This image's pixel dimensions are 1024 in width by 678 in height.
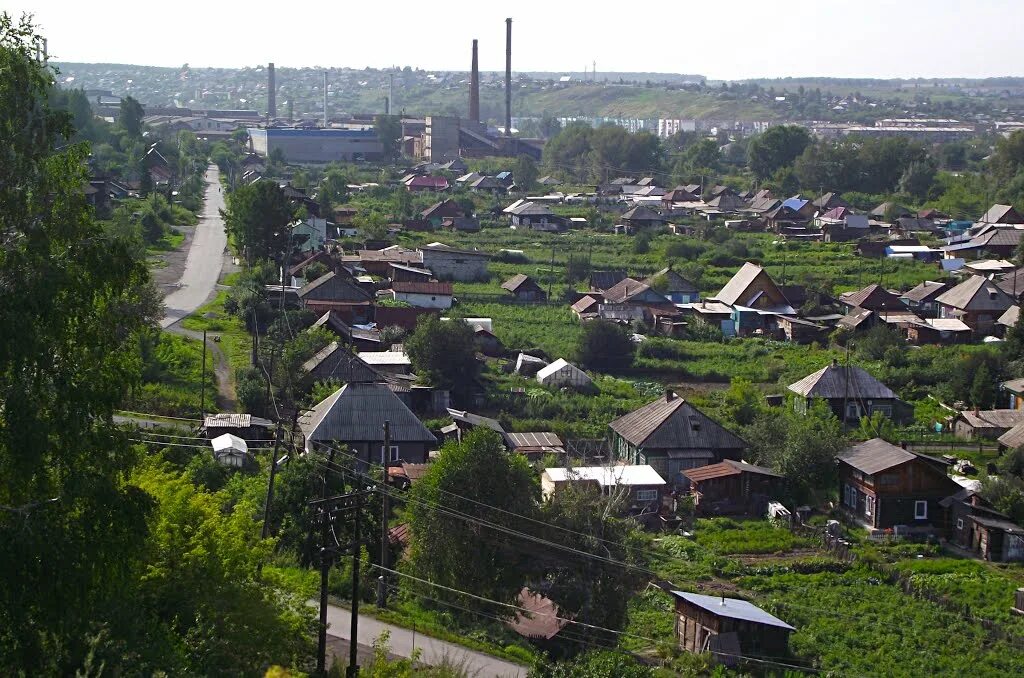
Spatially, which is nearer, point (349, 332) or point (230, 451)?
point (230, 451)

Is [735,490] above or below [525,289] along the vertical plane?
below

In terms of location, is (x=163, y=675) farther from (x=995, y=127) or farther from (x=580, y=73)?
(x=580, y=73)

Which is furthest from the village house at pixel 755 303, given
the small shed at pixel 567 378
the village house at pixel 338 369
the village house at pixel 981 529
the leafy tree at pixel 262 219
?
the village house at pixel 981 529

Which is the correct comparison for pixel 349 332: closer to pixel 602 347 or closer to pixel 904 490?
pixel 602 347

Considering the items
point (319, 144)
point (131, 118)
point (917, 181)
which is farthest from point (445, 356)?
point (319, 144)

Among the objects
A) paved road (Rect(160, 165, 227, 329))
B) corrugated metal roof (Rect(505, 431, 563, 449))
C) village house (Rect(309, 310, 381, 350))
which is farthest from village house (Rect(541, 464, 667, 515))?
paved road (Rect(160, 165, 227, 329))

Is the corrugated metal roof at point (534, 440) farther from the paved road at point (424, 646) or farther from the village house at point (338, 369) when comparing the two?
the paved road at point (424, 646)

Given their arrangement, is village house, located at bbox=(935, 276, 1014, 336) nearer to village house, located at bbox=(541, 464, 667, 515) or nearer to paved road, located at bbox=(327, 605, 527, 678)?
village house, located at bbox=(541, 464, 667, 515)
